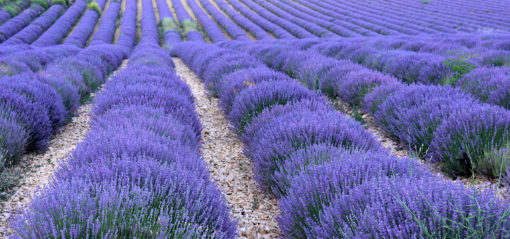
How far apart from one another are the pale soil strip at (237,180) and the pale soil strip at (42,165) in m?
1.28

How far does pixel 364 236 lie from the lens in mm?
1302

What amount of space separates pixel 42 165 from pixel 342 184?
297 cm

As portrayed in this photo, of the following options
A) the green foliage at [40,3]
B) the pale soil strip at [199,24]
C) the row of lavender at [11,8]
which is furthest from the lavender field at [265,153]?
the green foliage at [40,3]

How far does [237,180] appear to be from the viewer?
3070 mm

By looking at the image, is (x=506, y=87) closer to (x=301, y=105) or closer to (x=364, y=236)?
(x=301, y=105)

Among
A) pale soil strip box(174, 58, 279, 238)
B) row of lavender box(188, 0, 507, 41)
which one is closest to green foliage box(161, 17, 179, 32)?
row of lavender box(188, 0, 507, 41)

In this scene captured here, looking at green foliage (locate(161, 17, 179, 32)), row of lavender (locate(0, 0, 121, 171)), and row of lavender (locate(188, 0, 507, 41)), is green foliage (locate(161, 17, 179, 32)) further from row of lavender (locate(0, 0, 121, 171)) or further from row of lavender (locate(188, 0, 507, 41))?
row of lavender (locate(0, 0, 121, 171))

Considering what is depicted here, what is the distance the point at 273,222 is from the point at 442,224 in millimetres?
1330

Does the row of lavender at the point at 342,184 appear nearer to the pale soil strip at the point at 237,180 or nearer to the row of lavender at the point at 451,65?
the pale soil strip at the point at 237,180

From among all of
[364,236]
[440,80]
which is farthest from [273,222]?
[440,80]

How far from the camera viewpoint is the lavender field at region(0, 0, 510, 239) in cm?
137

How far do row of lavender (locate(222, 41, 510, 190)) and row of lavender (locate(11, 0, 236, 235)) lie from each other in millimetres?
1121

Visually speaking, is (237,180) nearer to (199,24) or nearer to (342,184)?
(342,184)

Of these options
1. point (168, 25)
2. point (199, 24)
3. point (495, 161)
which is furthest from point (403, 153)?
point (199, 24)
